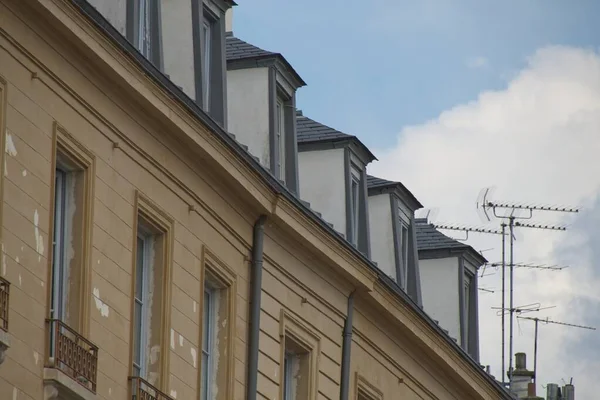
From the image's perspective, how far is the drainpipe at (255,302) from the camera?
30578 millimetres

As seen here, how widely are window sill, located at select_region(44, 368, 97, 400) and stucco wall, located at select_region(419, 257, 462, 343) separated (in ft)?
58.3

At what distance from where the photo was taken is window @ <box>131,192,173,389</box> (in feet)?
90.7

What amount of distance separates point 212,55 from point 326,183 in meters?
5.57

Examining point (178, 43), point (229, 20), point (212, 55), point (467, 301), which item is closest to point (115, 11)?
point (178, 43)

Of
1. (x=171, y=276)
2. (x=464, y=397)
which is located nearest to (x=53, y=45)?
(x=171, y=276)

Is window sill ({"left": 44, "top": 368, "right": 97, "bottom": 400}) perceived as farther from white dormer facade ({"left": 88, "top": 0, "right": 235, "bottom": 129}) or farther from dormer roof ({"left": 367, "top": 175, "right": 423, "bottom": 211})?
dormer roof ({"left": 367, "top": 175, "right": 423, "bottom": 211})

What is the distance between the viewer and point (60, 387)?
24469 millimetres

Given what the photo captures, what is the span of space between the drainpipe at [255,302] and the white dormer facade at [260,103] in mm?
1254

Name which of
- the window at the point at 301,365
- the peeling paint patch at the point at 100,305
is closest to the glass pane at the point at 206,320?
the window at the point at 301,365

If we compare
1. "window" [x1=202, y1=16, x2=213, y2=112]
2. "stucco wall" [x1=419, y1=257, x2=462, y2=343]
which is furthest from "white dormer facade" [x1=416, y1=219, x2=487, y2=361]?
"window" [x1=202, y1=16, x2=213, y2=112]

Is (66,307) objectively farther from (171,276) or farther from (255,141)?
(255,141)

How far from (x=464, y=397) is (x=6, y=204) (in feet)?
58.2

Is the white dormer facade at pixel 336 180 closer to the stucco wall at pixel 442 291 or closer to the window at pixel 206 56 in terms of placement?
the window at pixel 206 56

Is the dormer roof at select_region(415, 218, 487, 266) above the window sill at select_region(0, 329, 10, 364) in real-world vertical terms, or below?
above
